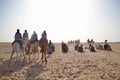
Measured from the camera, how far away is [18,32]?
634 inches

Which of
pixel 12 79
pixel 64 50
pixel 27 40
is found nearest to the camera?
pixel 12 79

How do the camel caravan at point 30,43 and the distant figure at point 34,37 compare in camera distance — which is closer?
the camel caravan at point 30,43

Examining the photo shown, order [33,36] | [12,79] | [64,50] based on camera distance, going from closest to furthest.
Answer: [12,79], [33,36], [64,50]

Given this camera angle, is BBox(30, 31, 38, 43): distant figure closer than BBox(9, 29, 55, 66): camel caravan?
No

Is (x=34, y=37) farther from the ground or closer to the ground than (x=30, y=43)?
farther from the ground

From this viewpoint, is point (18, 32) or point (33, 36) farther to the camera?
point (33, 36)

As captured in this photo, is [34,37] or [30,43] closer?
[34,37]

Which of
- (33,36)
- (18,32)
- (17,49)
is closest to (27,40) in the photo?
Answer: (33,36)

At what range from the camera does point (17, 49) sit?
49.0 ft

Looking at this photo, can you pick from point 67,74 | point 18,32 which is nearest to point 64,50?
point 18,32

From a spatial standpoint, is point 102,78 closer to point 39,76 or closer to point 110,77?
point 110,77

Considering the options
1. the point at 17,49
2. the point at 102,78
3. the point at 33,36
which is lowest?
the point at 102,78

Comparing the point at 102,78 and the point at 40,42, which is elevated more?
the point at 40,42

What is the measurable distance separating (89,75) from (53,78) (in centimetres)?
207
